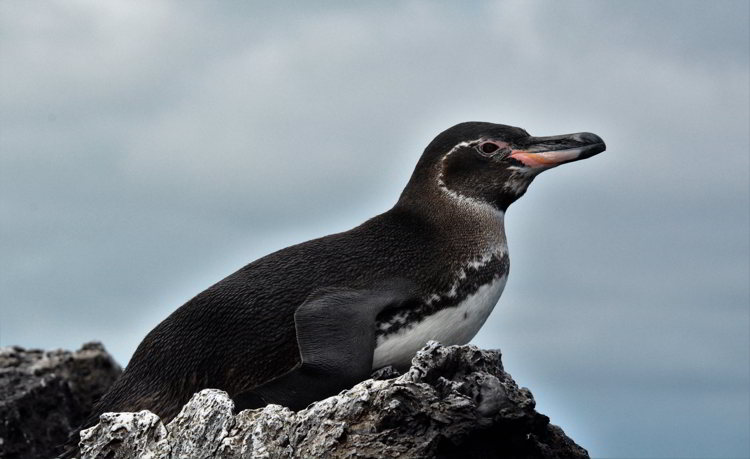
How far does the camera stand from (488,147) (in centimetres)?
684

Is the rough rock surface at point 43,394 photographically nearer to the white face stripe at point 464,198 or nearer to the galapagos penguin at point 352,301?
the galapagos penguin at point 352,301

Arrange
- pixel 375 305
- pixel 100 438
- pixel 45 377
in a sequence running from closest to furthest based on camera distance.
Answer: pixel 100 438 → pixel 375 305 → pixel 45 377

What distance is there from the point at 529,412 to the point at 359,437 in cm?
77

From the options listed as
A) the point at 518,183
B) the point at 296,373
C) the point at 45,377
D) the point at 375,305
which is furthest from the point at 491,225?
the point at 45,377

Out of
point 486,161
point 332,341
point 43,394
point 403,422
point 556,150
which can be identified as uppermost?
point 556,150

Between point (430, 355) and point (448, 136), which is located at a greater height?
point (448, 136)

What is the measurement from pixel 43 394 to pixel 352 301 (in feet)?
12.7

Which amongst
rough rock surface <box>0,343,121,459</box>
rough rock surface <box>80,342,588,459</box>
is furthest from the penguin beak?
rough rock surface <box>0,343,121,459</box>

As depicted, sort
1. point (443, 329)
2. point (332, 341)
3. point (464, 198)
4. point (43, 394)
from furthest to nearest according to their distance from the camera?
point (43, 394) → point (464, 198) → point (443, 329) → point (332, 341)

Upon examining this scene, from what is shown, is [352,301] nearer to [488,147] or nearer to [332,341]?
[332,341]

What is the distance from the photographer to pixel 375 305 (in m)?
5.98

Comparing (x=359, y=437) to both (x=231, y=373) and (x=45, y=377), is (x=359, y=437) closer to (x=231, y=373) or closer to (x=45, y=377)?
(x=231, y=373)

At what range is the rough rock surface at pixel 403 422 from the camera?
465 centimetres

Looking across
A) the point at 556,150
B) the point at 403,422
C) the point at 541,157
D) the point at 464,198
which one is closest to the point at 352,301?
the point at 464,198
